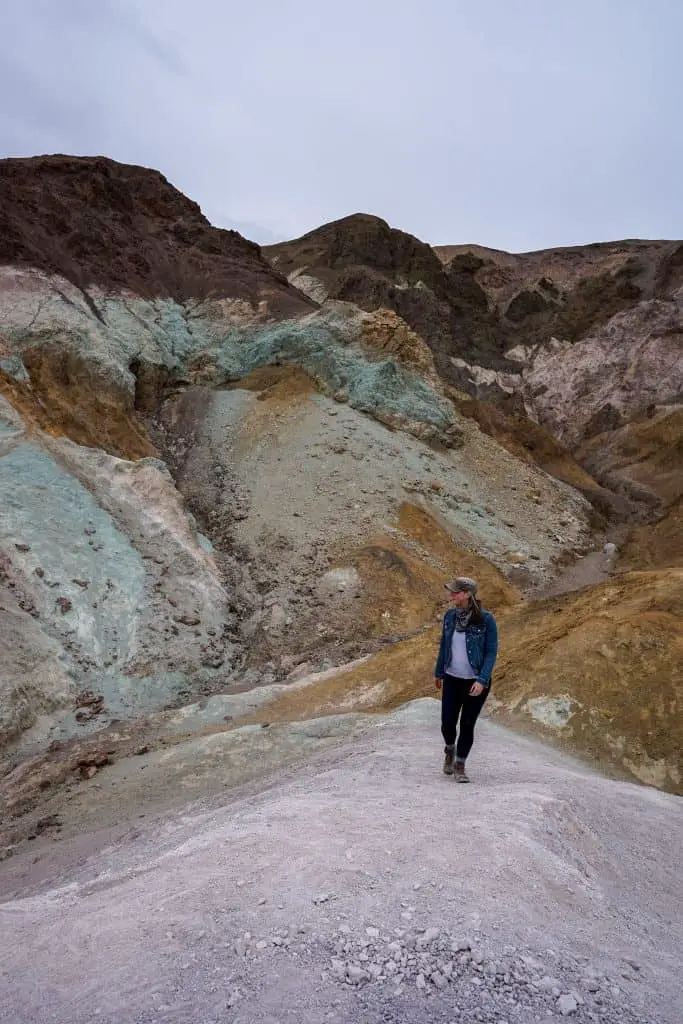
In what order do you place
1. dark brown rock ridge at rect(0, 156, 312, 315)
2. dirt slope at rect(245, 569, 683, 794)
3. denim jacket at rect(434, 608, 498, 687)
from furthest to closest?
dark brown rock ridge at rect(0, 156, 312, 315)
dirt slope at rect(245, 569, 683, 794)
denim jacket at rect(434, 608, 498, 687)

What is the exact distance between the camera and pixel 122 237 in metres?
30.8

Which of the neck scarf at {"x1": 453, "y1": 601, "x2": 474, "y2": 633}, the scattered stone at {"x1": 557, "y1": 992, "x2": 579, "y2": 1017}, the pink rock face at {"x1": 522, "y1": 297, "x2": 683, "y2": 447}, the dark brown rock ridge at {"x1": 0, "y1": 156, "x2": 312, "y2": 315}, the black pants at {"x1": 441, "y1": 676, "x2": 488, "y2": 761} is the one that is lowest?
the black pants at {"x1": 441, "y1": 676, "x2": 488, "y2": 761}

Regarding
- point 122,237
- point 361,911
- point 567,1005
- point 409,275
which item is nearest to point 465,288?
point 409,275

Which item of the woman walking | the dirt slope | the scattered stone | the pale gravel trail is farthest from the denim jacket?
the scattered stone

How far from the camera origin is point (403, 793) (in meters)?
5.25

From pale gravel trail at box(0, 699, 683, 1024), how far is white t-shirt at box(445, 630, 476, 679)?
869mm

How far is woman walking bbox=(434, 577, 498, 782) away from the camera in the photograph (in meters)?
5.51

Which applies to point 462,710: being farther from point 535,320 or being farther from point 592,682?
point 535,320

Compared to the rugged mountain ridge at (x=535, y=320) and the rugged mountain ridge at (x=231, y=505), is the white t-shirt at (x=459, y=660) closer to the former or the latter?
the rugged mountain ridge at (x=231, y=505)

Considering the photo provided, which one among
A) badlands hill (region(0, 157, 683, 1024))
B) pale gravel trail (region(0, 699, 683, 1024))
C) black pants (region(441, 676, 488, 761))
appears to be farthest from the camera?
black pants (region(441, 676, 488, 761))

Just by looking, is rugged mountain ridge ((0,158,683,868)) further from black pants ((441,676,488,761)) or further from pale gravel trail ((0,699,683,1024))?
pale gravel trail ((0,699,683,1024))

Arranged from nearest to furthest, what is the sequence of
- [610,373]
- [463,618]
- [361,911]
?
1. [361,911]
2. [463,618]
3. [610,373]

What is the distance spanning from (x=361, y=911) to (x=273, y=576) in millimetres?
14296

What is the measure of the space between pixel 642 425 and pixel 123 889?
43132 millimetres
